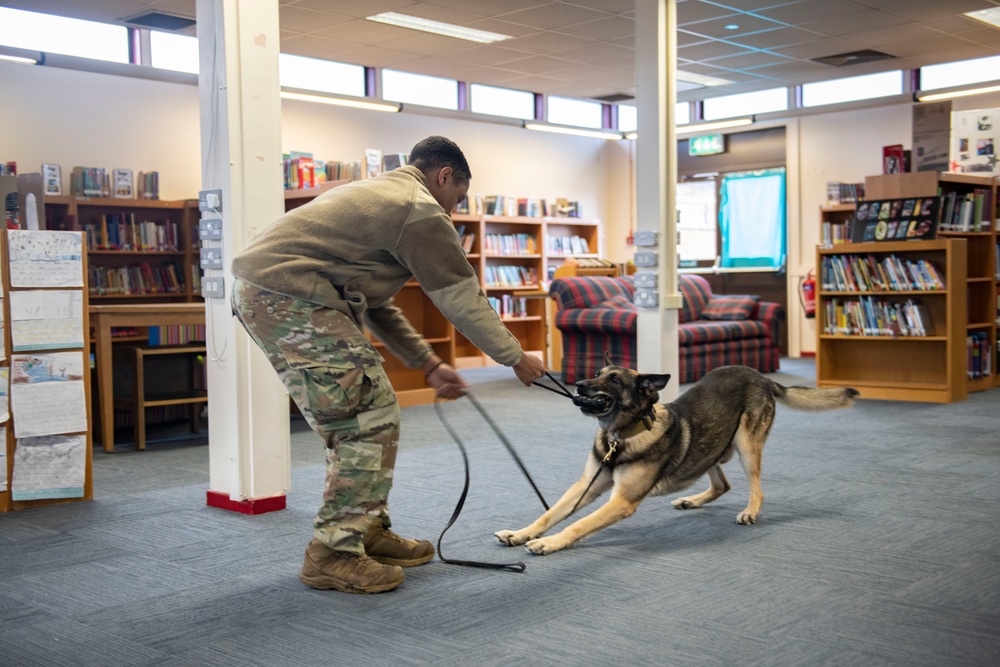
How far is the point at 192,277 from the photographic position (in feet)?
32.7

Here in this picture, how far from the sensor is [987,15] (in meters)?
9.41

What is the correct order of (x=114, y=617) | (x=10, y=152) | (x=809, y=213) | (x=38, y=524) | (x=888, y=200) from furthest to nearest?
(x=809, y=213)
(x=10, y=152)
(x=888, y=200)
(x=38, y=524)
(x=114, y=617)

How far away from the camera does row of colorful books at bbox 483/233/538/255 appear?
1228 cm

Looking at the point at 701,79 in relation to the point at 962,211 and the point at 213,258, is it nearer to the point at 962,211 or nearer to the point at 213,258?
the point at 962,211

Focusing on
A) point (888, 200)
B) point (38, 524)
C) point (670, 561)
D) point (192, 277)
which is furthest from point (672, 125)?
point (192, 277)

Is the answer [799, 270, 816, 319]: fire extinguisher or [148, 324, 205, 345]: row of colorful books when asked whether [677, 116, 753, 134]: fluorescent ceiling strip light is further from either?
[148, 324, 205, 345]: row of colorful books

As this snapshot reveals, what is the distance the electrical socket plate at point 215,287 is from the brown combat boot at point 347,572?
163 cm

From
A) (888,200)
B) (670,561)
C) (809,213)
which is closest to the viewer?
(670,561)

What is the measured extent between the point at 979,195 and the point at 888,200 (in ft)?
3.31

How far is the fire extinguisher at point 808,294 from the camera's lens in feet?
41.2

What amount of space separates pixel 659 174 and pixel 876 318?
8.82ft

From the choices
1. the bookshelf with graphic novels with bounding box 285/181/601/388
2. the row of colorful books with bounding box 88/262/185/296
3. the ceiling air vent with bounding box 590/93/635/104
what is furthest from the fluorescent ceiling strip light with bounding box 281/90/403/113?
the ceiling air vent with bounding box 590/93/635/104

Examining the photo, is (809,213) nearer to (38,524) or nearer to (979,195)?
(979,195)

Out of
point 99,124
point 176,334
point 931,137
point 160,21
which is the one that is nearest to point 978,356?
point 931,137
